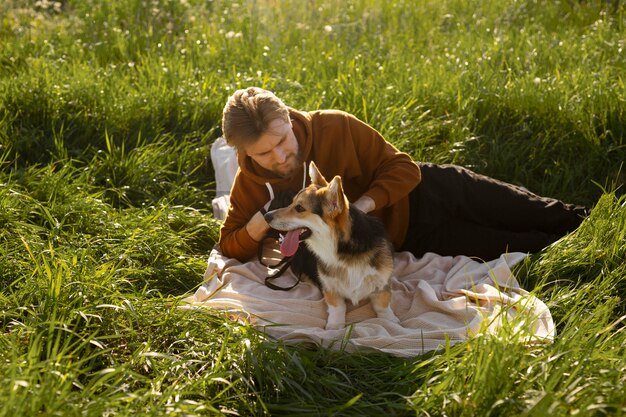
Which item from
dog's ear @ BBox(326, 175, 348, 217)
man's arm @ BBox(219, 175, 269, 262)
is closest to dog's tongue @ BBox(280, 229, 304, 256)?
dog's ear @ BBox(326, 175, 348, 217)

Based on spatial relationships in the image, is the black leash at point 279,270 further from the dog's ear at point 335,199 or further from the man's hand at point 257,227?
the dog's ear at point 335,199

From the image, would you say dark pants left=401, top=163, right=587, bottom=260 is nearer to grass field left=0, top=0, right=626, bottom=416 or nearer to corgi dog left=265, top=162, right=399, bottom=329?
grass field left=0, top=0, right=626, bottom=416

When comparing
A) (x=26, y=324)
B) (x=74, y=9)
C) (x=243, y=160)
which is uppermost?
(x=243, y=160)

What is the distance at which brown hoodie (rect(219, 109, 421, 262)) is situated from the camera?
4.13 m

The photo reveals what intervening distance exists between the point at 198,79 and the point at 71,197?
2097 millimetres

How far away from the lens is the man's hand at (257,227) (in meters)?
4.06

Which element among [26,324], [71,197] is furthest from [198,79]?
[26,324]

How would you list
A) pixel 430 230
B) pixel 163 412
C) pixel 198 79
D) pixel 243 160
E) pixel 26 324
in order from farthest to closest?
pixel 198 79 < pixel 430 230 < pixel 243 160 < pixel 26 324 < pixel 163 412

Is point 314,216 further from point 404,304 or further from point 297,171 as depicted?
point 404,304

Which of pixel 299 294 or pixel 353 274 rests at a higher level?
pixel 353 274

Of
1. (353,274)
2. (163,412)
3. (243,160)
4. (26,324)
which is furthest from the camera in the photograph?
(243,160)

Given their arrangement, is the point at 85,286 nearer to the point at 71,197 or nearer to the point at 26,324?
the point at 26,324

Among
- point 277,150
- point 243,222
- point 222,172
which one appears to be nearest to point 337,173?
point 277,150

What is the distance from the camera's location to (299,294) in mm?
4121
